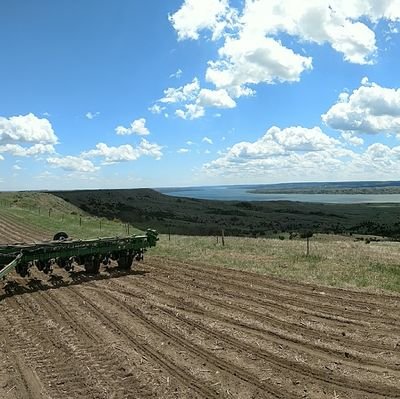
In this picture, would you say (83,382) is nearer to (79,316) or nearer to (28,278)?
(79,316)

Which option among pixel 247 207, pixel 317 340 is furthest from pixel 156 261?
pixel 247 207

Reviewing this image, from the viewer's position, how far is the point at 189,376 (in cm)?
842

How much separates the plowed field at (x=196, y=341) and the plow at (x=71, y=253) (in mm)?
944

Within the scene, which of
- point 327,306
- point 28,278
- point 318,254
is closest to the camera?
point 327,306

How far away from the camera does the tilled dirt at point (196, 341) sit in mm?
8078

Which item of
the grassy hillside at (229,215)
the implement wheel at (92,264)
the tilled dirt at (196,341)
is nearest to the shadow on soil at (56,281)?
the tilled dirt at (196,341)

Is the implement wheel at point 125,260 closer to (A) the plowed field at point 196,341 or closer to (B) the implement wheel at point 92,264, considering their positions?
(B) the implement wheel at point 92,264

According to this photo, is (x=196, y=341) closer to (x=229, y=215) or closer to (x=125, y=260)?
(x=125, y=260)

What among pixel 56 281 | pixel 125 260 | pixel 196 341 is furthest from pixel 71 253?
pixel 196 341

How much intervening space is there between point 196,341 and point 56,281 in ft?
25.8

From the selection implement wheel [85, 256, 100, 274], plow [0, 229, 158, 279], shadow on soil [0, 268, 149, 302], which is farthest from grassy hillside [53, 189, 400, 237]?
implement wheel [85, 256, 100, 274]

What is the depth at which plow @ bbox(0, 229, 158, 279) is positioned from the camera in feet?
52.2

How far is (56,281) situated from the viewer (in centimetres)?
1630

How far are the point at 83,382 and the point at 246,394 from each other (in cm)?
285
